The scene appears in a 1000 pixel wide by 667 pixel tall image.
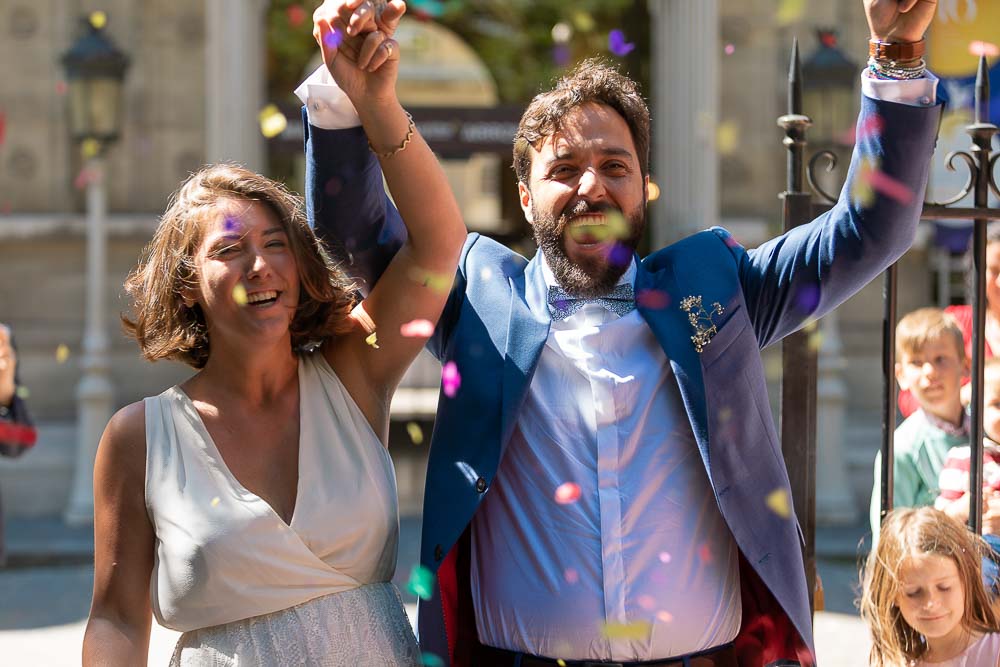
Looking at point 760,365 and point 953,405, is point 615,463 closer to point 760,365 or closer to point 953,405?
point 760,365

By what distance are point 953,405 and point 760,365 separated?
58.6 inches

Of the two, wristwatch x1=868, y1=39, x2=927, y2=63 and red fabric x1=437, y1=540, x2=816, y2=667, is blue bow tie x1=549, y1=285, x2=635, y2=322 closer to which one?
red fabric x1=437, y1=540, x2=816, y2=667

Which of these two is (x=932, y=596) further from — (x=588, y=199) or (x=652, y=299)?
(x=588, y=199)

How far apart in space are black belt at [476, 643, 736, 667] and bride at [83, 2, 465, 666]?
0.14m

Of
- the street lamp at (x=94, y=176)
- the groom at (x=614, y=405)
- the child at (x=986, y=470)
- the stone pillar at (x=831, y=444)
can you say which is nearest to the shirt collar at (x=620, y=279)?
the groom at (x=614, y=405)

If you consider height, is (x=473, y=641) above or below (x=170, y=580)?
below

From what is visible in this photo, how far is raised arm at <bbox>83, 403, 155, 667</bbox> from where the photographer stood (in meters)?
1.93

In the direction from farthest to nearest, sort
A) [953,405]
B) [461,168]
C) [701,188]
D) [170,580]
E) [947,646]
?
[461,168] < [701,188] < [953,405] < [947,646] < [170,580]

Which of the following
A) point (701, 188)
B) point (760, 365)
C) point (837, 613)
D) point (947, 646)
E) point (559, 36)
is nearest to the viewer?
point (760, 365)

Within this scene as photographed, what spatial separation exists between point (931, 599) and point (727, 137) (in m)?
7.41

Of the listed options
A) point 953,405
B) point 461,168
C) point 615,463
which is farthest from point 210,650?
point 461,168

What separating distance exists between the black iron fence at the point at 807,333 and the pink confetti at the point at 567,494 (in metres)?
0.76

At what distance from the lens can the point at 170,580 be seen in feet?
6.27

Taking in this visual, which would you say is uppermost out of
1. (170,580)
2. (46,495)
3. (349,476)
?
(349,476)
